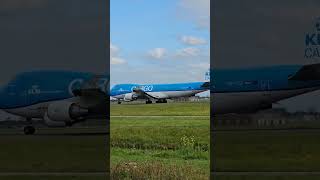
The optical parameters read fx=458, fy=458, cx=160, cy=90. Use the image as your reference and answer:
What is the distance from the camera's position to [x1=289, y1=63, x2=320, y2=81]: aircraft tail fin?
4.71 meters

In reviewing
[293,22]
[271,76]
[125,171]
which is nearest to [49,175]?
[125,171]

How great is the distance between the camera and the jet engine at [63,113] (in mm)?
4824

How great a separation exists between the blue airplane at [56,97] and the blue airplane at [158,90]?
30 cm

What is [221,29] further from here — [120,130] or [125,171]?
[120,130]

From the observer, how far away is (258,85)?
16.2 feet

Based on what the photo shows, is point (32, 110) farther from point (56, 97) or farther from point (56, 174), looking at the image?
point (56, 174)

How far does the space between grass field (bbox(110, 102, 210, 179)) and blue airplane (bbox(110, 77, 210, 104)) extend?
0.76ft

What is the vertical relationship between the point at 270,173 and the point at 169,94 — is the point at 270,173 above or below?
below

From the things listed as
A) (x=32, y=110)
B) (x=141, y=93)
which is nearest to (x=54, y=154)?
(x=32, y=110)

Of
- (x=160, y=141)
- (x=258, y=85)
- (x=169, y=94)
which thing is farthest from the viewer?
(x=169, y=94)

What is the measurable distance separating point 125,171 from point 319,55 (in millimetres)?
2308

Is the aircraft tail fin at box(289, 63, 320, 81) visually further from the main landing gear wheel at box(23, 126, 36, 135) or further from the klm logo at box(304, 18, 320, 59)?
the main landing gear wheel at box(23, 126, 36, 135)

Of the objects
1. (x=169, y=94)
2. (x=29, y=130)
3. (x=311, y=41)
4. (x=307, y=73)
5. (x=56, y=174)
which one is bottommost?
(x=56, y=174)

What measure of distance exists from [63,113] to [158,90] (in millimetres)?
1482
